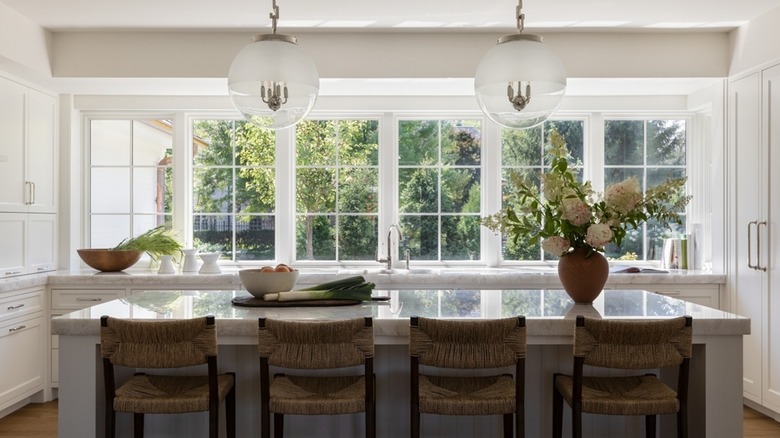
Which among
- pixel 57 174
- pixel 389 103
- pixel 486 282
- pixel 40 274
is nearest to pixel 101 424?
pixel 40 274

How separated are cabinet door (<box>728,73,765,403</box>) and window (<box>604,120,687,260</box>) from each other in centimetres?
79

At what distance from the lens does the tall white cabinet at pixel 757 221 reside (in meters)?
3.95

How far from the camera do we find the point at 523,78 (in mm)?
2393

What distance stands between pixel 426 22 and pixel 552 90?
2003mm

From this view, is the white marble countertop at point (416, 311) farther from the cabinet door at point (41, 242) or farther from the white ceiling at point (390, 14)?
the cabinet door at point (41, 242)

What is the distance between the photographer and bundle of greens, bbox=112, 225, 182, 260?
480 cm

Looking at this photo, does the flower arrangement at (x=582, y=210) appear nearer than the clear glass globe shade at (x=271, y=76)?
No

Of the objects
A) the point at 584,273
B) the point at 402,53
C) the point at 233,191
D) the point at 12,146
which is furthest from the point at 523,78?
the point at 12,146

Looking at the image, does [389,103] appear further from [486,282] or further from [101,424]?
[101,424]

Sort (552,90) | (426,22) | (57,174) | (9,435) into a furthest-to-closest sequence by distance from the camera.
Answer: (57,174) < (426,22) < (9,435) < (552,90)

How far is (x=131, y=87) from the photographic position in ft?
15.4

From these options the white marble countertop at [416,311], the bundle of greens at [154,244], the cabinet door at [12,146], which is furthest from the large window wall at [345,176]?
the white marble countertop at [416,311]

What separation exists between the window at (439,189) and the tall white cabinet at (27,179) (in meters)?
2.68

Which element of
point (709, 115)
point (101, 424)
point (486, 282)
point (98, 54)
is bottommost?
point (101, 424)
